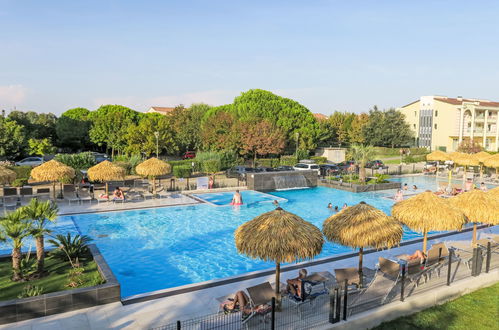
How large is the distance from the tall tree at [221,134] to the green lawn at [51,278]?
2930cm

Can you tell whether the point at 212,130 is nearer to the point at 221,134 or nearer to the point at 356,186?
the point at 221,134

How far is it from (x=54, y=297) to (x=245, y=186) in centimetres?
2044

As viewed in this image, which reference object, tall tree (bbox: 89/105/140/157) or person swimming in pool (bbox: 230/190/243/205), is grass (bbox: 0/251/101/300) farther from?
tall tree (bbox: 89/105/140/157)

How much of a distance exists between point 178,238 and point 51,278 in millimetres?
6846

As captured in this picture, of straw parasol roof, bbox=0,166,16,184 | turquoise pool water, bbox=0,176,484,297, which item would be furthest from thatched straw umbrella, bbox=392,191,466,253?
straw parasol roof, bbox=0,166,16,184

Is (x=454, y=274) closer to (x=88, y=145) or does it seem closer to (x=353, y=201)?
(x=353, y=201)

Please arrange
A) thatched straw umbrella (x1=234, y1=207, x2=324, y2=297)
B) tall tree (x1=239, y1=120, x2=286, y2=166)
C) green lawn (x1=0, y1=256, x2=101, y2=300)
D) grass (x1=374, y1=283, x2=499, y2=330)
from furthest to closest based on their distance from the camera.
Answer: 1. tall tree (x1=239, y1=120, x2=286, y2=166)
2. green lawn (x1=0, y1=256, x2=101, y2=300)
3. grass (x1=374, y1=283, x2=499, y2=330)
4. thatched straw umbrella (x1=234, y1=207, x2=324, y2=297)

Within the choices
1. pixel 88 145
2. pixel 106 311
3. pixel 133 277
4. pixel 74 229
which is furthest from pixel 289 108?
pixel 106 311

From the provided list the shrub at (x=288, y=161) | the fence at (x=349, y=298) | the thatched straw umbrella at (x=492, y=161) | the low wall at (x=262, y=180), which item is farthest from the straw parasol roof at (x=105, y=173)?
the thatched straw umbrella at (x=492, y=161)

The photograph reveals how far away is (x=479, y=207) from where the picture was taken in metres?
12.4

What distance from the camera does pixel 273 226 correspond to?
28.1 feet

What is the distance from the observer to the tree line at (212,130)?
132 feet

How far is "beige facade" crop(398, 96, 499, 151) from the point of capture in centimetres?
6216

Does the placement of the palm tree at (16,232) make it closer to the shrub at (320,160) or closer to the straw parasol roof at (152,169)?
the straw parasol roof at (152,169)
